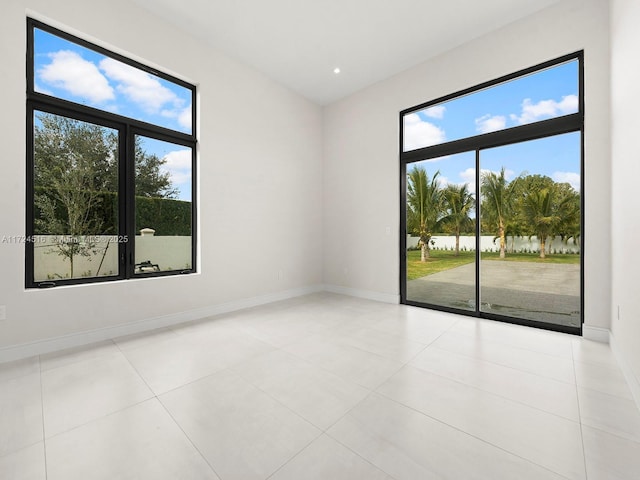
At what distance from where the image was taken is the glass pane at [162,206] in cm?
311

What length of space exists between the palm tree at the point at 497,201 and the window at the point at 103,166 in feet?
11.9

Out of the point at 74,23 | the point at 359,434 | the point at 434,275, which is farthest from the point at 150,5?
the point at 434,275

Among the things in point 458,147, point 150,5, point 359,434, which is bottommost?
point 359,434

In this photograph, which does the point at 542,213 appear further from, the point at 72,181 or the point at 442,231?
the point at 72,181

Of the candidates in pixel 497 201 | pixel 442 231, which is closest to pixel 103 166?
pixel 442 231

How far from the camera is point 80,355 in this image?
2.36m

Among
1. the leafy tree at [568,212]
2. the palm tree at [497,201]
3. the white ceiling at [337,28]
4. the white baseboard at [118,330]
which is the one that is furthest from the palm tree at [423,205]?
the white baseboard at [118,330]

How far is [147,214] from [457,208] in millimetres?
3820

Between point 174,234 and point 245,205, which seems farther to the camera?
point 245,205

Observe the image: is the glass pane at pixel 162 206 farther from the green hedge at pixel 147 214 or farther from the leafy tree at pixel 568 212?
the leafy tree at pixel 568 212

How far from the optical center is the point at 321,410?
1.63 m

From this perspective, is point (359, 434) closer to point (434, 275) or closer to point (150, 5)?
point (434, 275)

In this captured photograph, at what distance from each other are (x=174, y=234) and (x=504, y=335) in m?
3.80

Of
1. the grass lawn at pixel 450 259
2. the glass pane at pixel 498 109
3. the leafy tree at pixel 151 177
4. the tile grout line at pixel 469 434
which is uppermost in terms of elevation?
the glass pane at pixel 498 109
